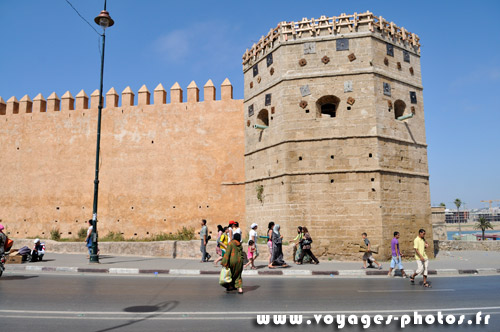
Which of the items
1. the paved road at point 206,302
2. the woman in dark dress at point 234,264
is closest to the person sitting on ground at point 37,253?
the paved road at point 206,302

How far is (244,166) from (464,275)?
990cm

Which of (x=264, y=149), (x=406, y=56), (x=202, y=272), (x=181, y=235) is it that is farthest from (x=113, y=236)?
(x=406, y=56)

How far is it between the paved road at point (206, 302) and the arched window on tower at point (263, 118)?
9.23m

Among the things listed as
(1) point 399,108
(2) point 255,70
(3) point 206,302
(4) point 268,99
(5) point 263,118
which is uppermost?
(2) point 255,70

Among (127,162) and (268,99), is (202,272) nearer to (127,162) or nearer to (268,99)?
(268,99)

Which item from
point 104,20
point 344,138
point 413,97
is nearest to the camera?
point 104,20

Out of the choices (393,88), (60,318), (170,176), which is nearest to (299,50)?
(393,88)

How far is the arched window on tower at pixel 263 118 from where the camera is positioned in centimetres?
1692

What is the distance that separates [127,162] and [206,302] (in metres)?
13.9

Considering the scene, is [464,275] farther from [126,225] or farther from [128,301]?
[126,225]

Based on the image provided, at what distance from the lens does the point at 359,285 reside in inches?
336

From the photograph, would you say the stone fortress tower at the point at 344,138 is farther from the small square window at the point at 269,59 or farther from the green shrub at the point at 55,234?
the green shrub at the point at 55,234

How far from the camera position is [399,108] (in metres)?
16.2

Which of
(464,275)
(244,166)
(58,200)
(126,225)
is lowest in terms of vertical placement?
(464,275)
